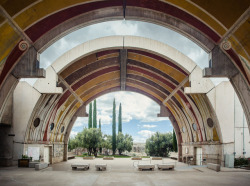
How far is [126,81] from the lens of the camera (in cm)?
3198

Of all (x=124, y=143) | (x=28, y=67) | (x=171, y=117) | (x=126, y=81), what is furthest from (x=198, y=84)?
(x=124, y=143)

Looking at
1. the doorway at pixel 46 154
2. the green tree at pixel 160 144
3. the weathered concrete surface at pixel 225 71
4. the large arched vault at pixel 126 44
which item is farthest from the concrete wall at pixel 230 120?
the green tree at pixel 160 144

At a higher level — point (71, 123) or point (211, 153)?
point (71, 123)

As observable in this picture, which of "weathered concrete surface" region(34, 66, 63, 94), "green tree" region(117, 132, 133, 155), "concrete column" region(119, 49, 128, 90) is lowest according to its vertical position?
"green tree" region(117, 132, 133, 155)

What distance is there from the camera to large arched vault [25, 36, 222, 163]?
68.0 feet

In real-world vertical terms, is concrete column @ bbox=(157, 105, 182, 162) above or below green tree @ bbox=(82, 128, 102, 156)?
above

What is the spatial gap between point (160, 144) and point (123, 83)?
711 inches

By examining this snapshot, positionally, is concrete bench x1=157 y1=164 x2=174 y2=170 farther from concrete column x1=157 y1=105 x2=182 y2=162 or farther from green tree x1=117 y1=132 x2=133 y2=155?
green tree x1=117 y1=132 x2=133 y2=155

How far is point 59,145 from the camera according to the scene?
3127cm

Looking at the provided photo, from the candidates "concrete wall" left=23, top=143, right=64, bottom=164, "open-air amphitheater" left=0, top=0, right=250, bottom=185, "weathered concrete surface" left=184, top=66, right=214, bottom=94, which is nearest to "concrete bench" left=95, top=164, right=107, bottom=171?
"open-air amphitheater" left=0, top=0, right=250, bottom=185

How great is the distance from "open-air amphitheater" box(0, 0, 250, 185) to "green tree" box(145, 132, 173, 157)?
455 inches

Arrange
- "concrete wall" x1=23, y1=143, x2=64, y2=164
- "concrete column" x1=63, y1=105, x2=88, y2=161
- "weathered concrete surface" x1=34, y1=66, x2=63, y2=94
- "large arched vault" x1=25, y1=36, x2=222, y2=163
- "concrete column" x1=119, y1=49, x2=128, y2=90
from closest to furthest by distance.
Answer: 1. "large arched vault" x1=25, y1=36, x2=222, y2=163
2. "weathered concrete surface" x1=34, y1=66, x2=63, y2=94
3. "concrete column" x1=119, y1=49, x2=128, y2=90
4. "concrete wall" x1=23, y1=143, x2=64, y2=164
5. "concrete column" x1=63, y1=105, x2=88, y2=161

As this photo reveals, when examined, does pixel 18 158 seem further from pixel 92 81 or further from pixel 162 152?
pixel 162 152

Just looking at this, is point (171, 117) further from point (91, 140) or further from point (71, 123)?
point (91, 140)
